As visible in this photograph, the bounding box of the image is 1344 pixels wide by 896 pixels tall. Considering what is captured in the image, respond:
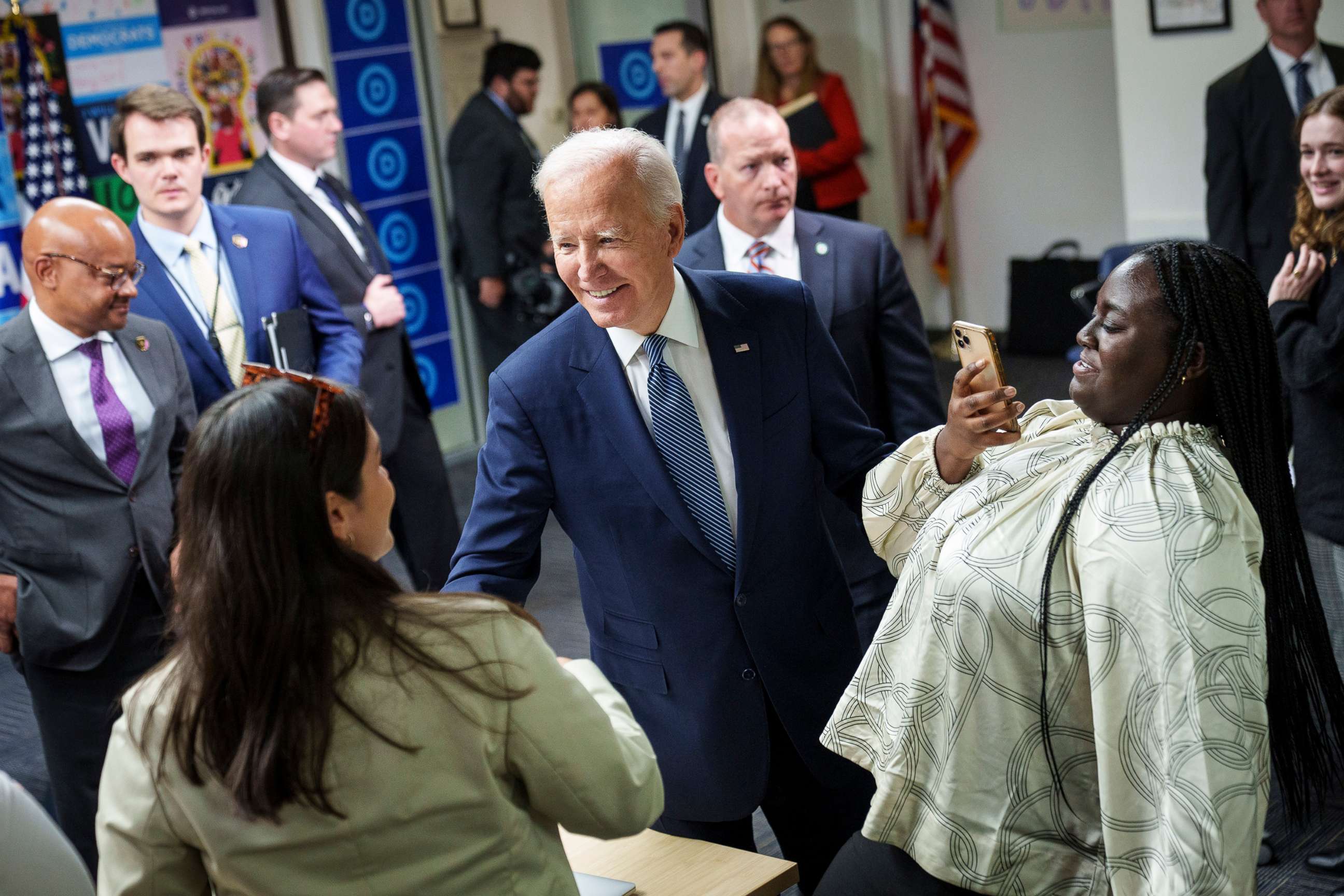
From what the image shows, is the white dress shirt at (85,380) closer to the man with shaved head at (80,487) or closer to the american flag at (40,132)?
the man with shaved head at (80,487)

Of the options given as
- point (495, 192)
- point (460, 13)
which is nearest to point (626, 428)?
point (495, 192)

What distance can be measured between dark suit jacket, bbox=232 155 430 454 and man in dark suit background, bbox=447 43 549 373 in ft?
7.00

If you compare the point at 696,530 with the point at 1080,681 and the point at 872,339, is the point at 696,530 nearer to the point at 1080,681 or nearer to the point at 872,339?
the point at 1080,681

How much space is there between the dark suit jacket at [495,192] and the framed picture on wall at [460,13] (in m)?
0.92

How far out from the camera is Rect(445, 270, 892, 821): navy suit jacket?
2.29 meters

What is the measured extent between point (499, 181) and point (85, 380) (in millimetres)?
3975

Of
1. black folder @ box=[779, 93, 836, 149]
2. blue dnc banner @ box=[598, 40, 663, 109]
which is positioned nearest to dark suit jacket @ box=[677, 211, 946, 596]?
black folder @ box=[779, 93, 836, 149]

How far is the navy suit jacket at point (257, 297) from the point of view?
3.86 meters

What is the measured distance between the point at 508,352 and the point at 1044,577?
6.04 metres

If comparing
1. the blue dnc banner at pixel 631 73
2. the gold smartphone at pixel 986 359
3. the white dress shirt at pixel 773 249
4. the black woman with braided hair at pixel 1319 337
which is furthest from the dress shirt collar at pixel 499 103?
the gold smartphone at pixel 986 359

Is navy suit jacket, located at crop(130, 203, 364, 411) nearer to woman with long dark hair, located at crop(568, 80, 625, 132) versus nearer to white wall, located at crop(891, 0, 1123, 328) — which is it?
woman with long dark hair, located at crop(568, 80, 625, 132)

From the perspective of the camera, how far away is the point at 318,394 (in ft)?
5.23

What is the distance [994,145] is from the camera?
8.80 metres

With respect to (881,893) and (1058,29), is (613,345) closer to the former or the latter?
(881,893)
